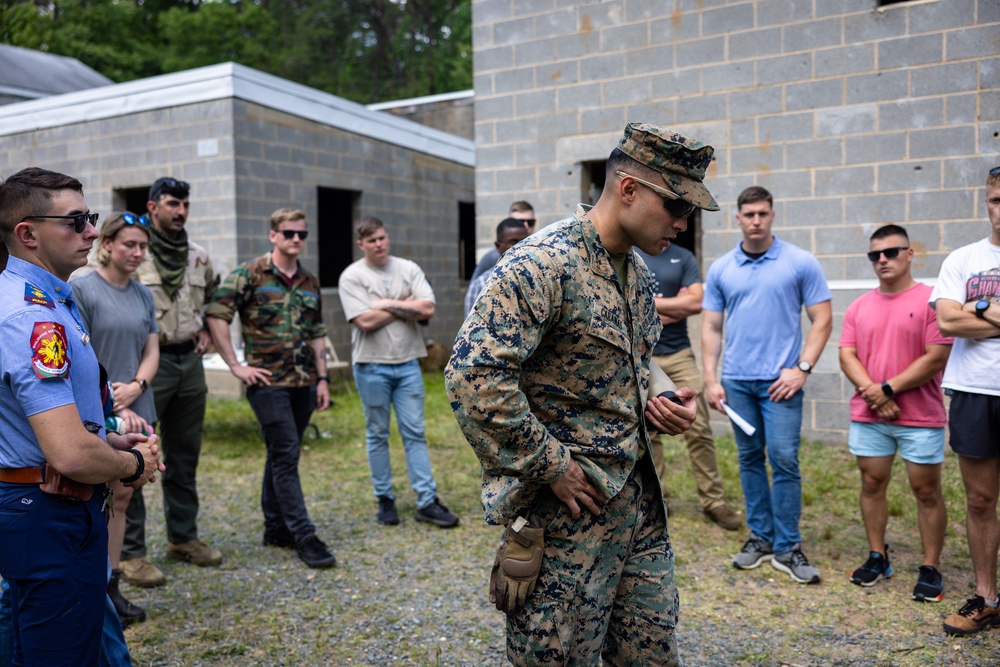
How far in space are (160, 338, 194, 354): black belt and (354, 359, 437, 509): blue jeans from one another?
1.17 meters

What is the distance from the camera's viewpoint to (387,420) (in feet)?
18.5

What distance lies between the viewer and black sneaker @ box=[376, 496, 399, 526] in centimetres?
565

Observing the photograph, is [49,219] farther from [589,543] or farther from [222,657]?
[222,657]

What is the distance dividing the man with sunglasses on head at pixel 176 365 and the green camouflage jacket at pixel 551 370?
9.93ft

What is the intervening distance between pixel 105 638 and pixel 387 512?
9.08ft

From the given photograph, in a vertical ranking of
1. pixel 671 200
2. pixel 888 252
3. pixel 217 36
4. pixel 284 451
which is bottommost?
pixel 284 451

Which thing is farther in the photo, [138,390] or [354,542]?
[354,542]

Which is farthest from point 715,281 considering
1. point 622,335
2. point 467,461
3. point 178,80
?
point 178,80

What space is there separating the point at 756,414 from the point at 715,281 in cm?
83

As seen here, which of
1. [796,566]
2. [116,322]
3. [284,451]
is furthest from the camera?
[284,451]

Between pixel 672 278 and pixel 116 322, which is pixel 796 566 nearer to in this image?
pixel 672 278

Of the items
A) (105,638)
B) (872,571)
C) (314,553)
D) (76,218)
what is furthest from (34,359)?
(872,571)

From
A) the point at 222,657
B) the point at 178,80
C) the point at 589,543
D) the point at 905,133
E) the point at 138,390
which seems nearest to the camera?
the point at 589,543

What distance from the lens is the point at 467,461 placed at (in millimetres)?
7363
